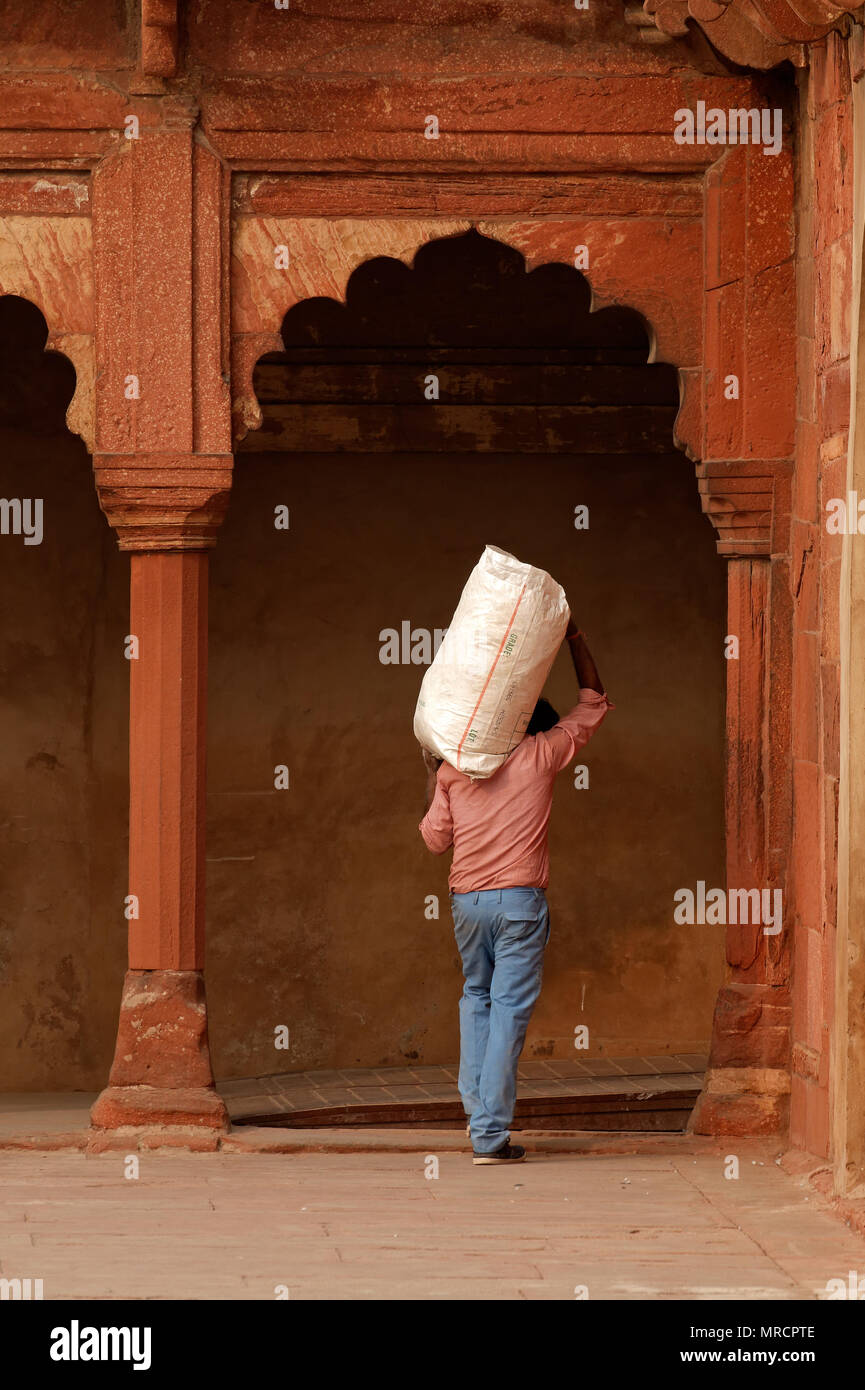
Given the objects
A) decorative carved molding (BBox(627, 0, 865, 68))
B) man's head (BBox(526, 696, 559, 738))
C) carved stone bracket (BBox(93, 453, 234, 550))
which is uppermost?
decorative carved molding (BBox(627, 0, 865, 68))

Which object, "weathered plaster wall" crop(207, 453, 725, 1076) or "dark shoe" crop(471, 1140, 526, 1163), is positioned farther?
"weathered plaster wall" crop(207, 453, 725, 1076)

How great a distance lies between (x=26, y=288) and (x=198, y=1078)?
8.56 ft

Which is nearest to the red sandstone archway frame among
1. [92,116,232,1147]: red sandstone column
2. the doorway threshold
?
[92,116,232,1147]: red sandstone column

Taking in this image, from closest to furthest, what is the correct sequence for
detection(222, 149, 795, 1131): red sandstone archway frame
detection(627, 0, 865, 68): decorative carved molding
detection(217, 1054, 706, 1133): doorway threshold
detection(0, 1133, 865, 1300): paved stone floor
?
detection(0, 1133, 865, 1300): paved stone floor, detection(627, 0, 865, 68): decorative carved molding, detection(222, 149, 795, 1131): red sandstone archway frame, detection(217, 1054, 706, 1133): doorway threshold

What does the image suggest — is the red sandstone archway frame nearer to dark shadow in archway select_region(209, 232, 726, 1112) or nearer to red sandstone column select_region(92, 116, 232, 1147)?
red sandstone column select_region(92, 116, 232, 1147)

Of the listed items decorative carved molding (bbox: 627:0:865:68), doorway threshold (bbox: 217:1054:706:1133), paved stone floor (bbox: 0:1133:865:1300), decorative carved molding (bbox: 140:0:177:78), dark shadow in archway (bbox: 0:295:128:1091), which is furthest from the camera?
dark shadow in archway (bbox: 0:295:128:1091)

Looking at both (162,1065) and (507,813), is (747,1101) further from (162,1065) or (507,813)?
(162,1065)

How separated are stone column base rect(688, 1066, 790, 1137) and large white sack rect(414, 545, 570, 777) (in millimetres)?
1350

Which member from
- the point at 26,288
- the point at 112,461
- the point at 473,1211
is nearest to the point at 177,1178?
the point at 473,1211

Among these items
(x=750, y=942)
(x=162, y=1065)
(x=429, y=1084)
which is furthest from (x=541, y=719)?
(x=429, y=1084)

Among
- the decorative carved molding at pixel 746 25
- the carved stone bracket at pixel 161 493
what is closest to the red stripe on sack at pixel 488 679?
the carved stone bracket at pixel 161 493

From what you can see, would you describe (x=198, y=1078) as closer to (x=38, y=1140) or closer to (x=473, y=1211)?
(x=38, y=1140)

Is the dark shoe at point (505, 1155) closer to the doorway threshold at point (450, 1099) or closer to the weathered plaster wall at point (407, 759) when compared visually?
the doorway threshold at point (450, 1099)

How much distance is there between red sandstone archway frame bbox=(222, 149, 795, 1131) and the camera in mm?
6445
